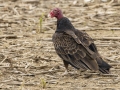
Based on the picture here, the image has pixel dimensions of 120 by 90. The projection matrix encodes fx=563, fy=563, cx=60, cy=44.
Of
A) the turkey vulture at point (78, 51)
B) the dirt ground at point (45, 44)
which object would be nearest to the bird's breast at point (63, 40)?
the turkey vulture at point (78, 51)

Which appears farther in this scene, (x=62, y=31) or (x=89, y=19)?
(x=89, y=19)

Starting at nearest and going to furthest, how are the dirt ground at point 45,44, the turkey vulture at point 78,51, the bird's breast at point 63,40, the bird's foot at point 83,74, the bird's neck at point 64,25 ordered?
1. the dirt ground at point 45,44
2. the turkey vulture at point 78,51
3. the bird's foot at point 83,74
4. the bird's breast at point 63,40
5. the bird's neck at point 64,25

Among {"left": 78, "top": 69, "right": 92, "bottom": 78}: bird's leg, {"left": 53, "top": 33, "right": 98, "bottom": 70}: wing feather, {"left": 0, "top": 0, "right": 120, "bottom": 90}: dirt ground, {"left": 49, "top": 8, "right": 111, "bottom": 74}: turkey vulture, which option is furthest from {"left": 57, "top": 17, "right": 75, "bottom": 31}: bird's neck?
{"left": 78, "top": 69, "right": 92, "bottom": 78}: bird's leg

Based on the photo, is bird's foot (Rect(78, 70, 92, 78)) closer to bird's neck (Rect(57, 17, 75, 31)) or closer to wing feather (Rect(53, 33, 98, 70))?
wing feather (Rect(53, 33, 98, 70))

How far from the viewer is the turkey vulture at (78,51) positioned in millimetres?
8117

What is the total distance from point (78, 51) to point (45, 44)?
1.79m

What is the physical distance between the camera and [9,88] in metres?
7.63

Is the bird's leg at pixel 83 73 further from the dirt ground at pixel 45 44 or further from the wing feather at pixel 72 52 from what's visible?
the wing feather at pixel 72 52

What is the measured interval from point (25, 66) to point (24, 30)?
2337mm

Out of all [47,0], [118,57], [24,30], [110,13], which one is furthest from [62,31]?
[47,0]

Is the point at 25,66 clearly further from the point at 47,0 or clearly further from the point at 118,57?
the point at 47,0

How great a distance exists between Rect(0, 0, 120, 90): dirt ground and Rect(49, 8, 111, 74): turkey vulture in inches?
7.3

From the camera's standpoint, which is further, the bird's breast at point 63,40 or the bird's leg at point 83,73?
the bird's breast at point 63,40

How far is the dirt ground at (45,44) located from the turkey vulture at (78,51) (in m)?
0.19
